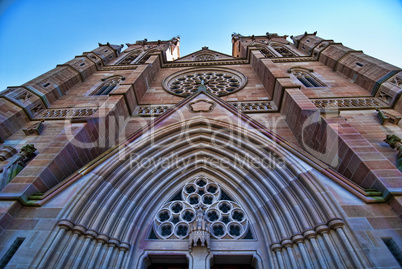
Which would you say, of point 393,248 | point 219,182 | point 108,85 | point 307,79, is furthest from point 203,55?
point 393,248

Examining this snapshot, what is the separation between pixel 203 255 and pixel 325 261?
2.16m

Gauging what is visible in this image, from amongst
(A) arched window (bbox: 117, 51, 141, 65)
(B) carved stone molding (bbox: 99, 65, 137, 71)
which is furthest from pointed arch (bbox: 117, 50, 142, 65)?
(B) carved stone molding (bbox: 99, 65, 137, 71)

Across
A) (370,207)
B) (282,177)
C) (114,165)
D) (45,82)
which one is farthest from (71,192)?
(45,82)

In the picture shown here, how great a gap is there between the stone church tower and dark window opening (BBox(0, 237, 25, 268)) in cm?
2

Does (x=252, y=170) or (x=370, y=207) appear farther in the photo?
(x=252, y=170)

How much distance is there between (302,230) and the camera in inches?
161

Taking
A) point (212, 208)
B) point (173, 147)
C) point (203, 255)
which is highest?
point (173, 147)

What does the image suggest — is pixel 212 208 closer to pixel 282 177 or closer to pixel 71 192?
pixel 282 177

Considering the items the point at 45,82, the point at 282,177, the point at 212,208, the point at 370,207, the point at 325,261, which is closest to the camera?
the point at 325,261

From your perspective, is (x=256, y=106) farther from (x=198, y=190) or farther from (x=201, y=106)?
(x=198, y=190)

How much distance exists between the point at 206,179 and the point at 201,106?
A: 247cm

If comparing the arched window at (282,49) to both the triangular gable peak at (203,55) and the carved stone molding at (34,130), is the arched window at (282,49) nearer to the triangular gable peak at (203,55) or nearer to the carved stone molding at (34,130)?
the triangular gable peak at (203,55)

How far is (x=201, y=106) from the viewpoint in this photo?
7.22 metres

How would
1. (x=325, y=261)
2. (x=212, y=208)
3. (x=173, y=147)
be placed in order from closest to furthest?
(x=325, y=261), (x=212, y=208), (x=173, y=147)
